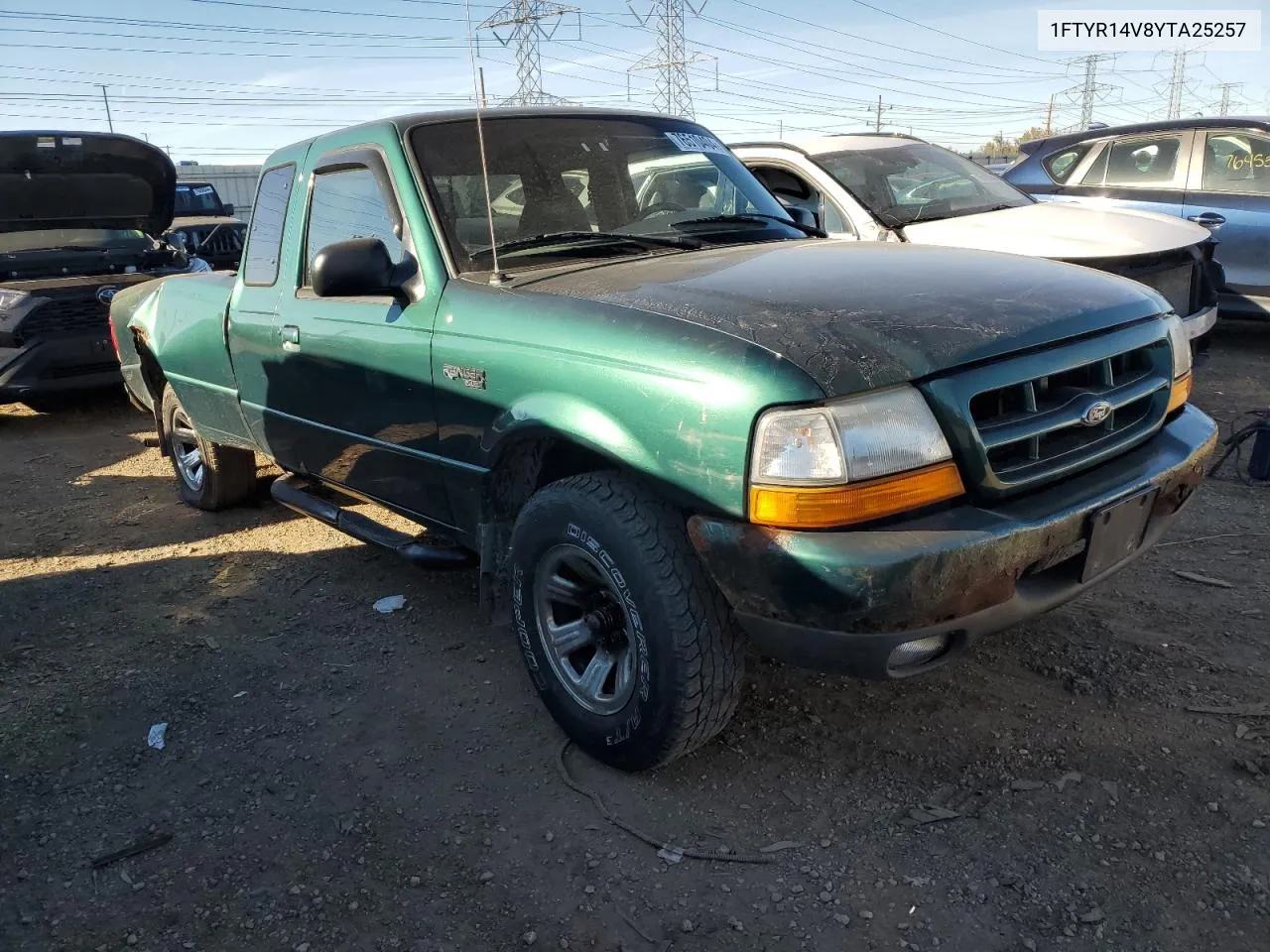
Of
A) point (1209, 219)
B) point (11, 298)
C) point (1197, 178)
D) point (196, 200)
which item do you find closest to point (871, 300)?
point (1209, 219)

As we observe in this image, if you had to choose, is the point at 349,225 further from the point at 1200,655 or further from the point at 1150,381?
the point at 1200,655

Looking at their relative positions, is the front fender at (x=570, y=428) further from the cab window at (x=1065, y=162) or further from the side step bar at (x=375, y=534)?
the cab window at (x=1065, y=162)

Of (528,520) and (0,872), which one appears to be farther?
(528,520)

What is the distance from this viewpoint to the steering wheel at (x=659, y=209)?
3.54 meters

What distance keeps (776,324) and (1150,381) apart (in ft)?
3.85

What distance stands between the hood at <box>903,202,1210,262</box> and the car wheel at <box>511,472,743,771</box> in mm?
3737

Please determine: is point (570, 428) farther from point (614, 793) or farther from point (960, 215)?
point (960, 215)

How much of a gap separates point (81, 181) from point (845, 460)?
25.0 feet

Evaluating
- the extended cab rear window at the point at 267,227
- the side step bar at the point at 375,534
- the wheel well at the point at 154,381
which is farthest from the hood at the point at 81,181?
the side step bar at the point at 375,534

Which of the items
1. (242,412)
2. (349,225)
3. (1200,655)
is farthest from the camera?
(242,412)

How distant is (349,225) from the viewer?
11.7 ft

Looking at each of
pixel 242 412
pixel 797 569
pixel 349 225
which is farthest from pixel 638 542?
pixel 242 412

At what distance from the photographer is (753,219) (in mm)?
3748

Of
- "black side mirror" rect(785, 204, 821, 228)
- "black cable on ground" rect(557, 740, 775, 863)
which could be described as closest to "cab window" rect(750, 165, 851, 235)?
"black side mirror" rect(785, 204, 821, 228)
